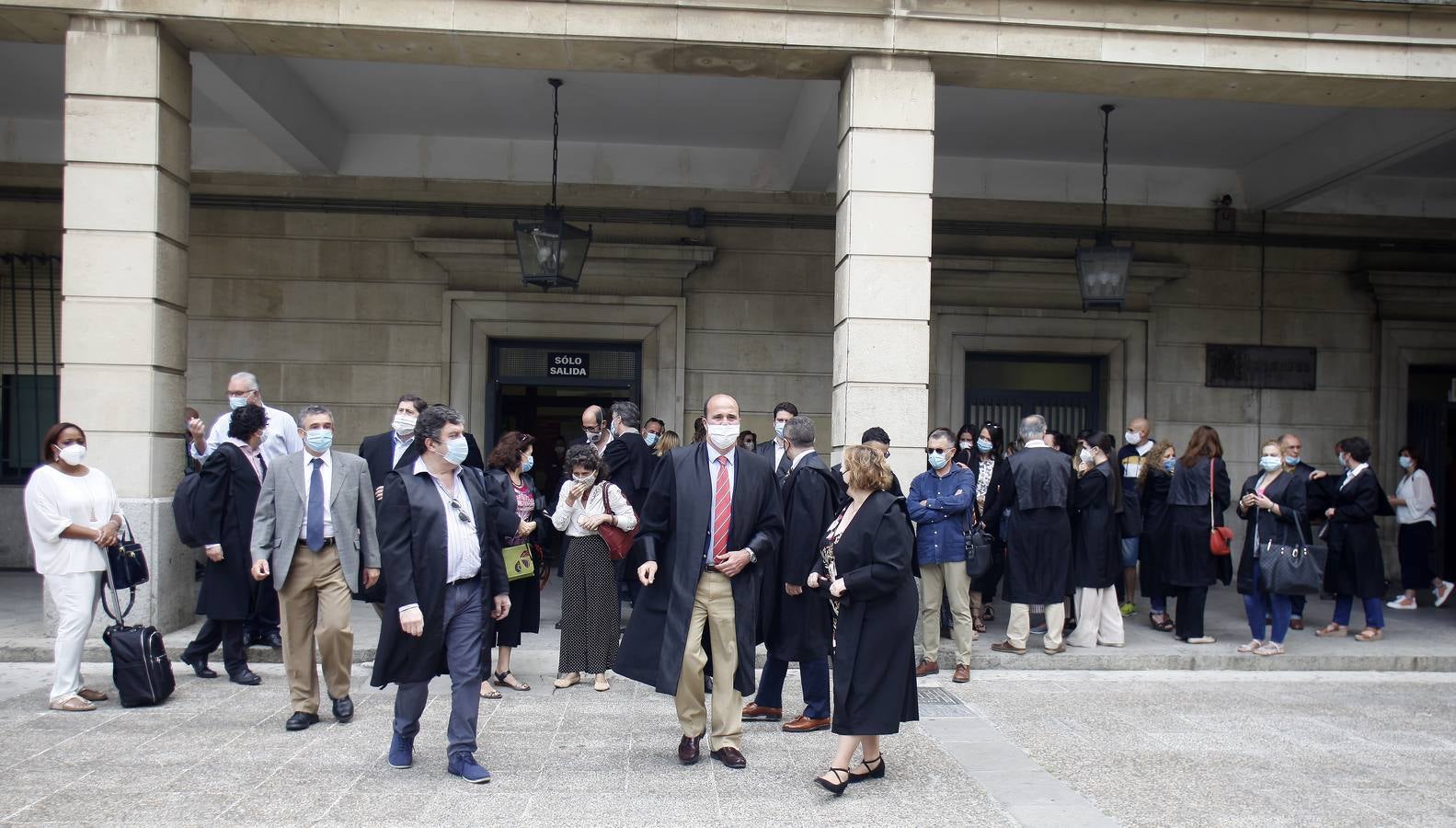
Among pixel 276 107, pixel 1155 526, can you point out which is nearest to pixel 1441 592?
pixel 1155 526

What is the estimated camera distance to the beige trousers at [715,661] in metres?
5.55

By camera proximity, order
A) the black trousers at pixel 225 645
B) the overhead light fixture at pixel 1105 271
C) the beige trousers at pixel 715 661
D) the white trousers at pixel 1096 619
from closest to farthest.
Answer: the beige trousers at pixel 715 661 < the black trousers at pixel 225 645 < the white trousers at pixel 1096 619 < the overhead light fixture at pixel 1105 271

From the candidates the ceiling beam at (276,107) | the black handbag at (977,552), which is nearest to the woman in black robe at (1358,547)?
the black handbag at (977,552)

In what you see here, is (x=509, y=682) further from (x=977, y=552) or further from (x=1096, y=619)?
(x=1096, y=619)

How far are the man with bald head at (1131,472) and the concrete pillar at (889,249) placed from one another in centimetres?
252

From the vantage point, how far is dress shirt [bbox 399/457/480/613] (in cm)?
530

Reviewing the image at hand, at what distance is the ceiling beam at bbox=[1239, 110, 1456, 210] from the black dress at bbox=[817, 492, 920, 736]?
8037 millimetres

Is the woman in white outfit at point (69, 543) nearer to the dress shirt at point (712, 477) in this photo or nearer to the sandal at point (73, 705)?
the sandal at point (73, 705)

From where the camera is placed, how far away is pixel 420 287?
39.1 feet

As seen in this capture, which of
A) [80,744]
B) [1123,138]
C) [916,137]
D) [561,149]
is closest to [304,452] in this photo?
[80,744]

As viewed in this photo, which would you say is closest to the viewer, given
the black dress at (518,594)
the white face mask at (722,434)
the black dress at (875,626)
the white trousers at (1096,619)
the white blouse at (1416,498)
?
the black dress at (875,626)

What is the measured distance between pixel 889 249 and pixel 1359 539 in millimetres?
4923

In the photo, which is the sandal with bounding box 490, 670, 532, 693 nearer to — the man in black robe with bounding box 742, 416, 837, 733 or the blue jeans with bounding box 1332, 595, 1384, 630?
the man in black robe with bounding box 742, 416, 837, 733

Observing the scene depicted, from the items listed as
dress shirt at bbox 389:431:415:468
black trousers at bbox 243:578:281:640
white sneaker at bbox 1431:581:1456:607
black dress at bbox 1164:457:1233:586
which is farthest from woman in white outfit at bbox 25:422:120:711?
white sneaker at bbox 1431:581:1456:607
